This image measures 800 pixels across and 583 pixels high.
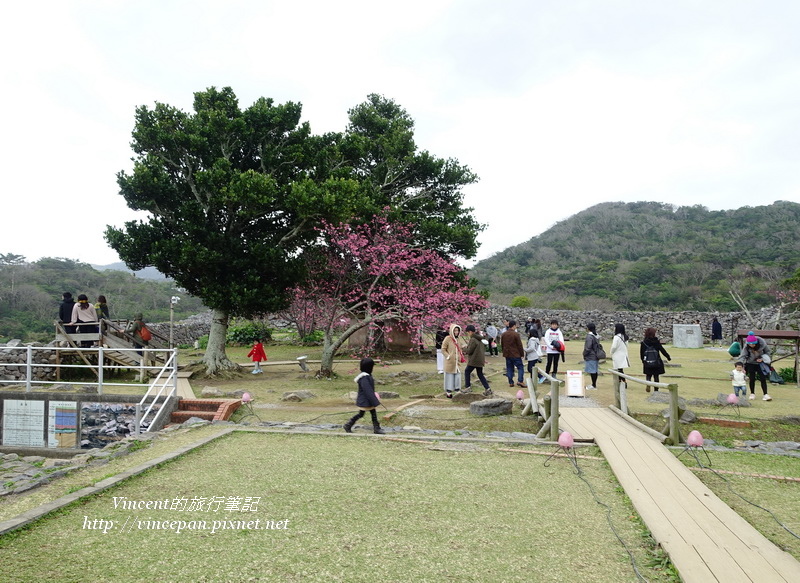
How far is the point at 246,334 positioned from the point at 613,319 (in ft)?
80.3

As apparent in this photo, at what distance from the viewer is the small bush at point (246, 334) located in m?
27.8

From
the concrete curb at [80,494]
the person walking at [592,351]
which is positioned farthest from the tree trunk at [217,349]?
the person walking at [592,351]

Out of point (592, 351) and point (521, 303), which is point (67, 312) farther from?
point (521, 303)

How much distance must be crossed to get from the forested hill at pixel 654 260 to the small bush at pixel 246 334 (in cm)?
1502

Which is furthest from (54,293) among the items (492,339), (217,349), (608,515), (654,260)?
(654,260)

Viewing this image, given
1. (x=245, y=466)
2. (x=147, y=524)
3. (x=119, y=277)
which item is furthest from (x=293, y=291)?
(x=119, y=277)

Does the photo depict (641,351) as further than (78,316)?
No

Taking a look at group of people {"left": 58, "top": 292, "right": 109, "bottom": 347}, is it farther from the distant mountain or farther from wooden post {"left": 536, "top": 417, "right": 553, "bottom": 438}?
wooden post {"left": 536, "top": 417, "right": 553, "bottom": 438}

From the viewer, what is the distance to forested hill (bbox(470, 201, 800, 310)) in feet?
146

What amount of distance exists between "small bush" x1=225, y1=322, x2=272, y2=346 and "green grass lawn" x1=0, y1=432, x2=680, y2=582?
2187cm

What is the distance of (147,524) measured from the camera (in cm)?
441

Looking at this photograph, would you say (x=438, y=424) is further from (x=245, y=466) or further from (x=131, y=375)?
(x=131, y=375)

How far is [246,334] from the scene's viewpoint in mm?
27938

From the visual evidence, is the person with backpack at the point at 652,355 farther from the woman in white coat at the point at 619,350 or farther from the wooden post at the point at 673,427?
the wooden post at the point at 673,427
